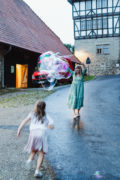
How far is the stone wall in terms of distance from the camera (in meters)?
31.2

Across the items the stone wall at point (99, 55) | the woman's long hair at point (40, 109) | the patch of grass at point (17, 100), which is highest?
the stone wall at point (99, 55)

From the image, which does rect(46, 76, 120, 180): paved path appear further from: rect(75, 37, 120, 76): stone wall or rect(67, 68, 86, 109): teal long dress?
rect(75, 37, 120, 76): stone wall

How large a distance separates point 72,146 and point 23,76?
1367 centimetres

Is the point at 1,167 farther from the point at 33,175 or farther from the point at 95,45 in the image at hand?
the point at 95,45

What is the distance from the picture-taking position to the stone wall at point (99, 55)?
102 feet

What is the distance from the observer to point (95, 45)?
103 ft

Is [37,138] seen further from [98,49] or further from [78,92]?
[98,49]

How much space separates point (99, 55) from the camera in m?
32.1

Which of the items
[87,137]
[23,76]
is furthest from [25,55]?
[87,137]

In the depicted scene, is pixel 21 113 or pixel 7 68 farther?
pixel 7 68

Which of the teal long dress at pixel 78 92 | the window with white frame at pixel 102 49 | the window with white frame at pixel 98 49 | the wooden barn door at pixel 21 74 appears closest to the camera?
the teal long dress at pixel 78 92

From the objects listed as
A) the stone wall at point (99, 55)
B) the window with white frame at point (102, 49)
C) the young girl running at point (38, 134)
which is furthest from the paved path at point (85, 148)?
the window with white frame at point (102, 49)

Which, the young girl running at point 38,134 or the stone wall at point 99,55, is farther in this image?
the stone wall at point 99,55

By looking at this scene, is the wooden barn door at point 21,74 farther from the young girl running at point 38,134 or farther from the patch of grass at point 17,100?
the young girl running at point 38,134
